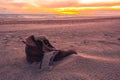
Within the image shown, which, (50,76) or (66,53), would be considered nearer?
(50,76)

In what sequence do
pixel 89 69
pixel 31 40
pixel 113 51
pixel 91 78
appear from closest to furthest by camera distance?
pixel 91 78 < pixel 89 69 < pixel 31 40 < pixel 113 51

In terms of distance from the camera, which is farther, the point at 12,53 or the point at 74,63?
the point at 12,53

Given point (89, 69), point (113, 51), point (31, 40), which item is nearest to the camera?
point (89, 69)

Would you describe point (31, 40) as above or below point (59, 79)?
above

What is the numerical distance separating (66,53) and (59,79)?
1262 millimetres

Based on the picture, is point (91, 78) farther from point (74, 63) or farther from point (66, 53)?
point (66, 53)

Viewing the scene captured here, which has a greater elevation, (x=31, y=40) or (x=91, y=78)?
(x=31, y=40)

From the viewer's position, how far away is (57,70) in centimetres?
A: 498

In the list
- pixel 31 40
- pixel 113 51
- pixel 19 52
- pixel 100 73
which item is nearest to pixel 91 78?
pixel 100 73

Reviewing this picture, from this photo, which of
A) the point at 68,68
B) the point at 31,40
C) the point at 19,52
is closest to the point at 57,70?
the point at 68,68

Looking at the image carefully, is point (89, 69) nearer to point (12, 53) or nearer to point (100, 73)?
point (100, 73)

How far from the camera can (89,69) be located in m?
4.98

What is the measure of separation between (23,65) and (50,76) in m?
1.19

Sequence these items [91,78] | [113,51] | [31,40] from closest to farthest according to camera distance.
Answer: [91,78], [31,40], [113,51]
